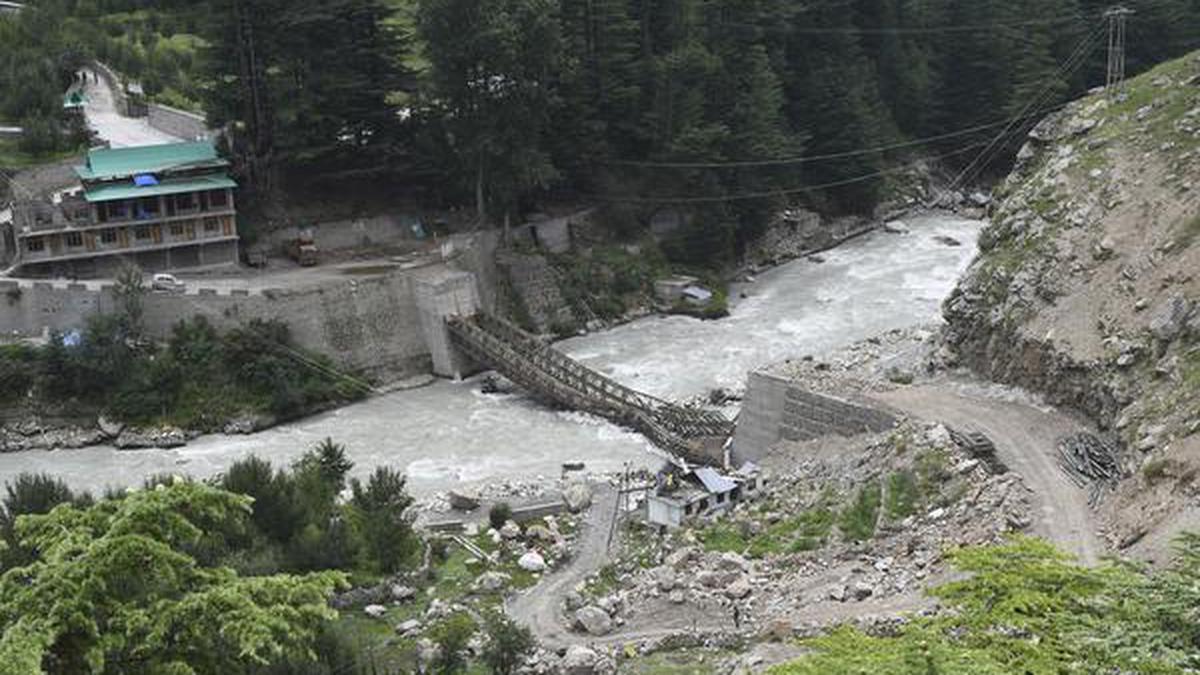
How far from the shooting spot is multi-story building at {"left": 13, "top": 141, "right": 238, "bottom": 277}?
48.6 meters

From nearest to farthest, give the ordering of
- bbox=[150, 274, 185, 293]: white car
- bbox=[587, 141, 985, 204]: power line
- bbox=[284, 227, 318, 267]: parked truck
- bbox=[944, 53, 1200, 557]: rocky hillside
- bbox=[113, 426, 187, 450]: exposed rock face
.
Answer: bbox=[944, 53, 1200, 557]: rocky hillside
bbox=[113, 426, 187, 450]: exposed rock face
bbox=[150, 274, 185, 293]: white car
bbox=[284, 227, 318, 267]: parked truck
bbox=[587, 141, 985, 204]: power line

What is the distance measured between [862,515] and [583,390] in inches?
648

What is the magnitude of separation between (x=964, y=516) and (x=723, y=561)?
5483 mm

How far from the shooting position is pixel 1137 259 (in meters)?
36.0

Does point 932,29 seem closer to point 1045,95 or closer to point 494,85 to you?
point 1045,95

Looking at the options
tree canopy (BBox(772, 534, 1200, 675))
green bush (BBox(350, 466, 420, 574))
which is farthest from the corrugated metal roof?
tree canopy (BBox(772, 534, 1200, 675))

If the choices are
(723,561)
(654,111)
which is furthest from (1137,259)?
(654,111)

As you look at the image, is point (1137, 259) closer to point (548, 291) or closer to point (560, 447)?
point (560, 447)

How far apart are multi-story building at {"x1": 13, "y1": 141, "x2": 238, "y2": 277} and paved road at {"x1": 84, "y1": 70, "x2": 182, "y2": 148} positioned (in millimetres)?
7411

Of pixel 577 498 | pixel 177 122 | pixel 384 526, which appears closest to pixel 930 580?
pixel 577 498

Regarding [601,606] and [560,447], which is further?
[560,447]

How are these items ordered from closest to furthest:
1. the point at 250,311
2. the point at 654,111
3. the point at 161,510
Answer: the point at 161,510 → the point at 250,311 → the point at 654,111

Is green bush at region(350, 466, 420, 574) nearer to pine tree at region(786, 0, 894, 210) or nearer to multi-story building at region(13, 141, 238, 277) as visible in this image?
multi-story building at region(13, 141, 238, 277)

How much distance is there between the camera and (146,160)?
169 ft
